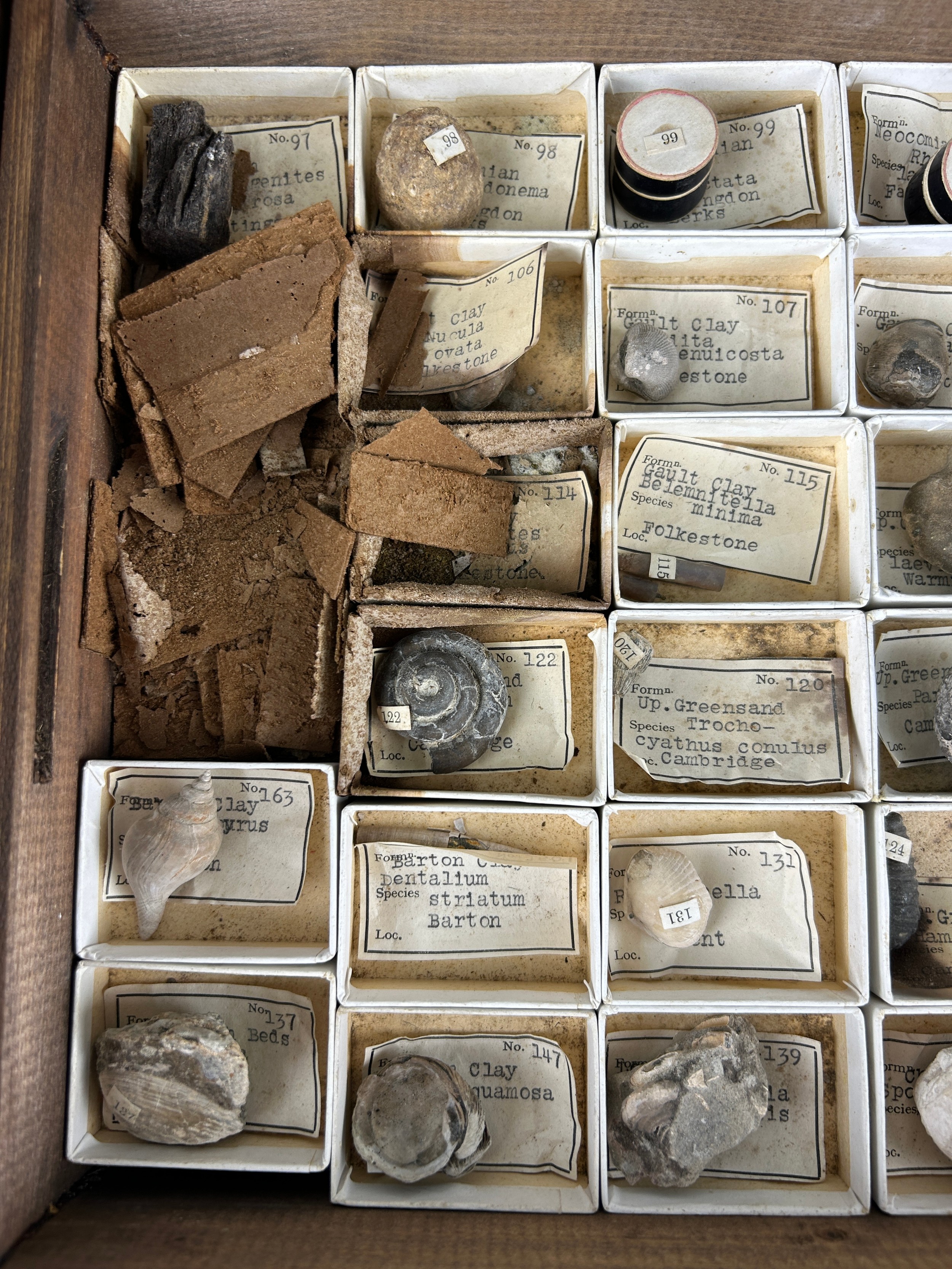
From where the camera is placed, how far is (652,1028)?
1369mm

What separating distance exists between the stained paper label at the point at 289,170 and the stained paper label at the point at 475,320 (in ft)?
0.73

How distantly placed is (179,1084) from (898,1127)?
1.18 meters

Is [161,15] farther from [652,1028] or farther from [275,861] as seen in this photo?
[652,1028]

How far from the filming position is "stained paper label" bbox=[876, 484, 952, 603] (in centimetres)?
147

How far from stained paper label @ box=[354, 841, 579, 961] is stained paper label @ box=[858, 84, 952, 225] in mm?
1412

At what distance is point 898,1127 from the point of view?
1.32 metres

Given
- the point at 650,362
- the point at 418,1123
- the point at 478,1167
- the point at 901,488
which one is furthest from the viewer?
the point at 901,488

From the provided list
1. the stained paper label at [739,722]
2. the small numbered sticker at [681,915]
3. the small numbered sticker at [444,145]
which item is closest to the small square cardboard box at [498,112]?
the small numbered sticker at [444,145]

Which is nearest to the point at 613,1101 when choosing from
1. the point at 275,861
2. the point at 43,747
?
the point at 275,861

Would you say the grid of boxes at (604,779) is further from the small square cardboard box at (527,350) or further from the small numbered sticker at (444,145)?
the small numbered sticker at (444,145)

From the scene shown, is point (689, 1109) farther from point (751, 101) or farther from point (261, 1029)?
point (751, 101)

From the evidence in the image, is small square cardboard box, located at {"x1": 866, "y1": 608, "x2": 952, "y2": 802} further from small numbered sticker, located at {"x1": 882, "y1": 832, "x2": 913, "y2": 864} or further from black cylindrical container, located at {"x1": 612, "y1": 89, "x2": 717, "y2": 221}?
black cylindrical container, located at {"x1": 612, "y1": 89, "x2": 717, "y2": 221}

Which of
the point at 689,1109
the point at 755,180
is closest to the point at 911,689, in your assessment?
the point at 689,1109

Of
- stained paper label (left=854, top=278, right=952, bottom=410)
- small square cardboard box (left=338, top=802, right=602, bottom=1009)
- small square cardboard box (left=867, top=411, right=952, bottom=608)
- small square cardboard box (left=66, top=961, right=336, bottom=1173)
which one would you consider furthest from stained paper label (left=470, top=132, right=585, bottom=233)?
small square cardboard box (left=66, top=961, right=336, bottom=1173)
